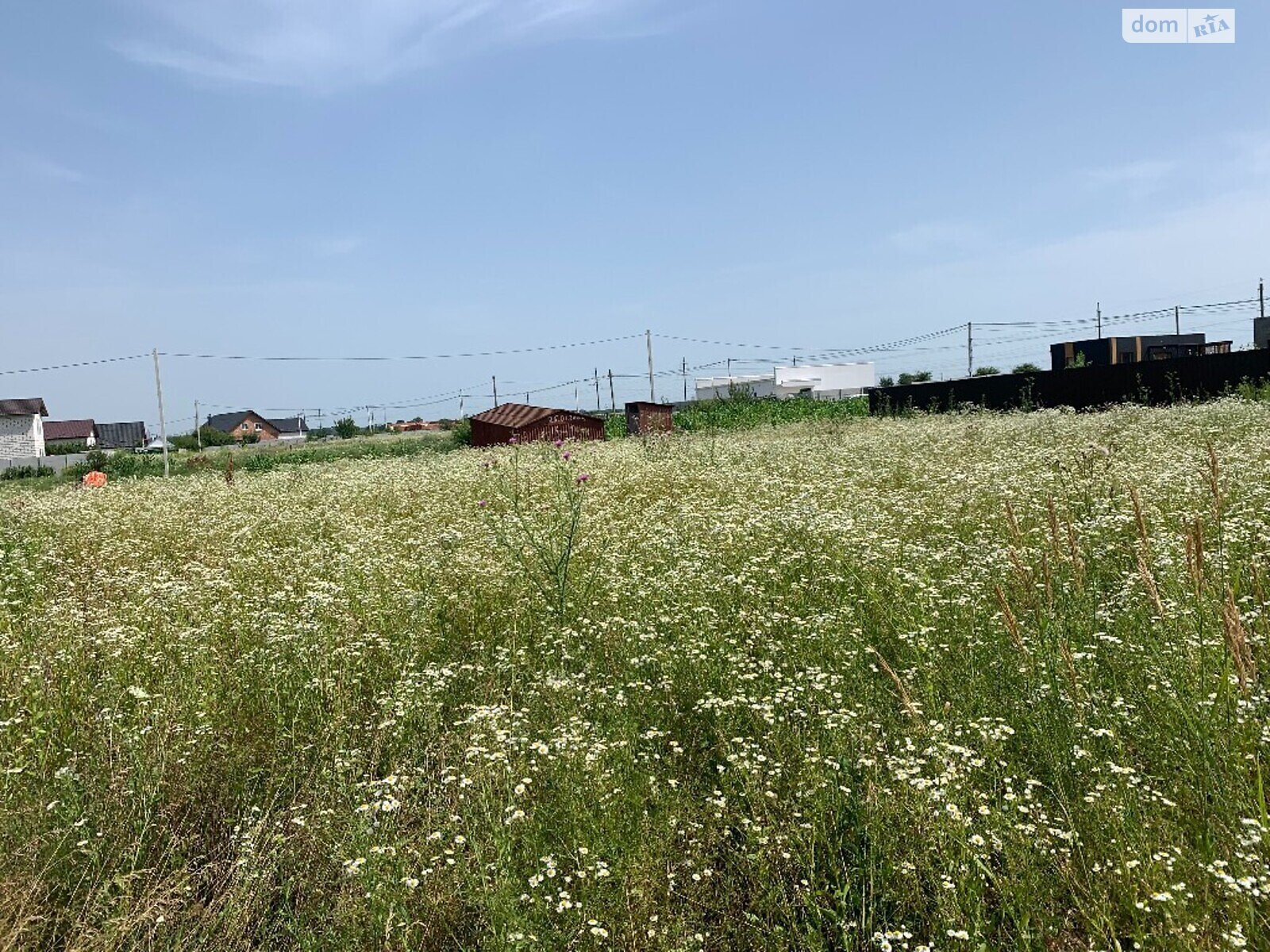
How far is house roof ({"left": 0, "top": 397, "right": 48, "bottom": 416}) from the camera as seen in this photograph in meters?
61.3

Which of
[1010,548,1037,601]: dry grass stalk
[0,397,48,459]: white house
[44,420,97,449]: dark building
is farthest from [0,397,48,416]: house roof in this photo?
[1010,548,1037,601]: dry grass stalk

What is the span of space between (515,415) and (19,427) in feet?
191

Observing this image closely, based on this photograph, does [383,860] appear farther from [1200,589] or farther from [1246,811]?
[1200,589]

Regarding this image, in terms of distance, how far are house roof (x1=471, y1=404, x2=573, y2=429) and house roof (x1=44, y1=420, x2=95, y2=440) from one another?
6860 centimetres

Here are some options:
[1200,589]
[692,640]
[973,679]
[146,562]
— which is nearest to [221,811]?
[692,640]

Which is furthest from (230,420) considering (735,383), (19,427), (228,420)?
(735,383)

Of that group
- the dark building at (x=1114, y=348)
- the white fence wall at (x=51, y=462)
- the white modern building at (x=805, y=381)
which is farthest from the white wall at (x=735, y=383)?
the white fence wall at (x=51, y=462)

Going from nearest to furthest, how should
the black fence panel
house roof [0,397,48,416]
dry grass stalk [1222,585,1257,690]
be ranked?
1. dry grass stalk [1222,585,1257,690]
2. the black fence panel
3. house roof [0,397,48,416]

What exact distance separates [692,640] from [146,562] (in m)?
5.87

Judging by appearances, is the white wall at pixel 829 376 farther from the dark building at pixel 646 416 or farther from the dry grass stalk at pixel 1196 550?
the dry grass stalk at pixel 1196 550

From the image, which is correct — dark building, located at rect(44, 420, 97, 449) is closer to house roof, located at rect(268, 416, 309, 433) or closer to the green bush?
house roof, located at rect(268, 416, 309, 433)

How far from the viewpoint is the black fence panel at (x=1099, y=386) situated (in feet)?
64.3

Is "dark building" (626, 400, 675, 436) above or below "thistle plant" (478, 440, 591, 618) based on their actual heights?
above

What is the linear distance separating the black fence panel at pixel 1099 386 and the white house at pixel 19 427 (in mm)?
67768
